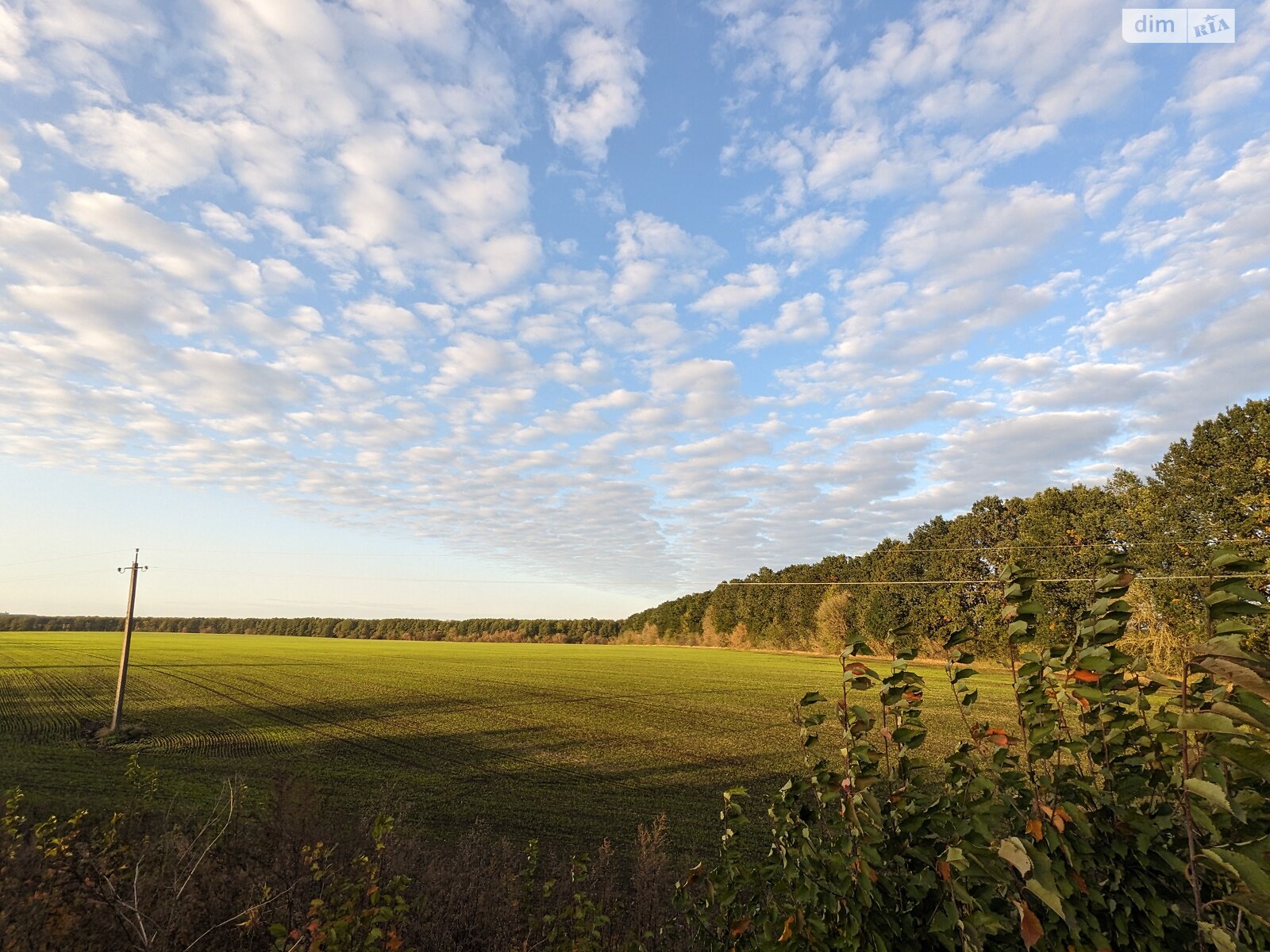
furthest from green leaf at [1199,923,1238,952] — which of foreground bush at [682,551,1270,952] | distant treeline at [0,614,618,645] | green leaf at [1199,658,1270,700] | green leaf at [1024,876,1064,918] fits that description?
distant treeline at [0,614,618,645]

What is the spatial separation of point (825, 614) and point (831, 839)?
102778 mm

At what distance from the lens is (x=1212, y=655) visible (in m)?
1.97

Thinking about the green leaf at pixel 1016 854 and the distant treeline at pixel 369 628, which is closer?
the green leaf at pixel 1016 854

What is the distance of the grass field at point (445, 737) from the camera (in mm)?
18984

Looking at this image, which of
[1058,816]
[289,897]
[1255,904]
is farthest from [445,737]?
[1255,904]

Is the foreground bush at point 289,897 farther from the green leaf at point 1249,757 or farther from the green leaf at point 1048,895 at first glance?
the green leaf at point 1249,757

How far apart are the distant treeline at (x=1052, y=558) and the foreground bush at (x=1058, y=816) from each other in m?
0.41

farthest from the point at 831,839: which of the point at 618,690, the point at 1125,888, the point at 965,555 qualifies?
the point at 965,555

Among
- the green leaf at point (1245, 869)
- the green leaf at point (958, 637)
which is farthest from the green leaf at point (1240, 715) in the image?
the green leaf at point (958, 637)

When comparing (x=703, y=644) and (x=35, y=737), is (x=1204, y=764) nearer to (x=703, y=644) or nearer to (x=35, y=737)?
(x=35, y=737)

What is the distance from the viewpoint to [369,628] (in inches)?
6777

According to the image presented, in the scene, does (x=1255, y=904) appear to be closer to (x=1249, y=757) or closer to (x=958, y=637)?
(x=1249, y=757)

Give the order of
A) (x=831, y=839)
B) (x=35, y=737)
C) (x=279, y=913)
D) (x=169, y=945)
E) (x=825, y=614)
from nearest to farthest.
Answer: (x=831, y=839) < (x=169, y=945) < (x=279, y=913) < (x=35, y=737) < (x=825, y=614)

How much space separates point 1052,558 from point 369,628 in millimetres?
161506
